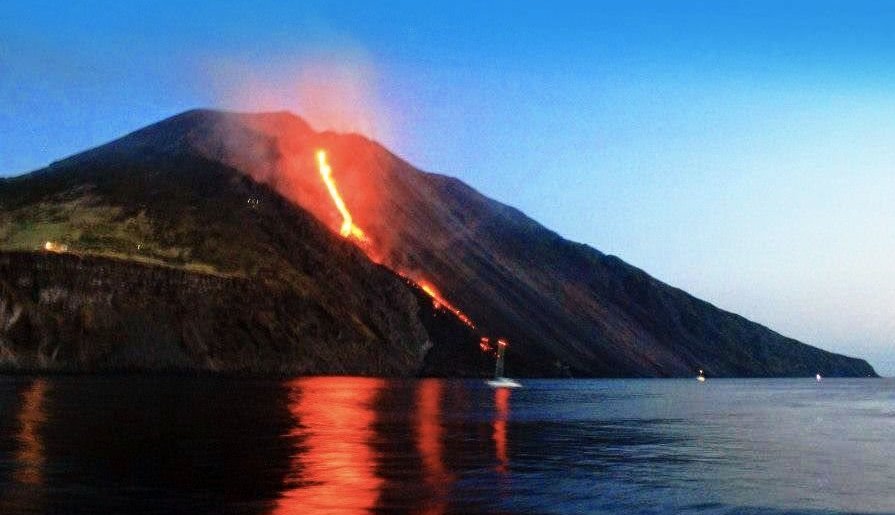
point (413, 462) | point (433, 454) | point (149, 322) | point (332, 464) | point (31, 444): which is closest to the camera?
point (332, 464)

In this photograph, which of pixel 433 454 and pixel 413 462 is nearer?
pixel 413 462

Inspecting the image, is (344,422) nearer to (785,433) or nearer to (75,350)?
(785,433)

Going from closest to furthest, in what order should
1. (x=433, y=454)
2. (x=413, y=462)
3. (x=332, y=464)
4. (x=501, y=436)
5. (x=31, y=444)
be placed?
(x=332, y=464) → (x=413, y=462) → (x=31, y=444) → (x=433, y=454) → (x=501, y=436)

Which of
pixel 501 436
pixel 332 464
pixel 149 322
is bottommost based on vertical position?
pixel 332 464

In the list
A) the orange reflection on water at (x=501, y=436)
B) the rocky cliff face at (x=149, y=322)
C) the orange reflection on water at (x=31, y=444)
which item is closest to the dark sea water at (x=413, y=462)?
the orange reflection on water at (x=31, y=444)

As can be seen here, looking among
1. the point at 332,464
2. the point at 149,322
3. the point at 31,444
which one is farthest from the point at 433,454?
the point at 149,322

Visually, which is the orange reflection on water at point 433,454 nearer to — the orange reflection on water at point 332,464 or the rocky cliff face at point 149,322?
the orange reflection on water at point 332,464

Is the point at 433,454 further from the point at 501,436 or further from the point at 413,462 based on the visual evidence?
the point at 501,436
